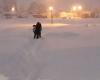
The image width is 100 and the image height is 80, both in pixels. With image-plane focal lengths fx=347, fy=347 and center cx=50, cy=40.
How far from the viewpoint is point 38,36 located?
23422 mm

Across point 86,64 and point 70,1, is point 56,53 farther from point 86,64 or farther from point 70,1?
point 70,1

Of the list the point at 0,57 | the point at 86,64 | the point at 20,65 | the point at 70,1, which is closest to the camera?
the point at 20,65

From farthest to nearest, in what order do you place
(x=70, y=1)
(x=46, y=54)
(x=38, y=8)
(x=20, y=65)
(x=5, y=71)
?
(x=70, y=1), (x=38, y=8), (x=46, y=54), (x=20, y=65), (x=5, y=71)

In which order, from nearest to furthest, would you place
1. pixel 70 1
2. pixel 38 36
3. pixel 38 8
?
pixel 38 36 → pixel 38 8 → pixel 70 1

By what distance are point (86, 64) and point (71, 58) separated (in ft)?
5.29

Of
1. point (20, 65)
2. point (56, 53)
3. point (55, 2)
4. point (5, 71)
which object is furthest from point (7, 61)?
point (55, 2)

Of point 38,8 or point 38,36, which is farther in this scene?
point 38,8

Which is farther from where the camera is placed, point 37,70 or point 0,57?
point 0,57

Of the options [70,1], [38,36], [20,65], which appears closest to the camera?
[20,65]

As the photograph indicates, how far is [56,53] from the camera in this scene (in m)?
15.4

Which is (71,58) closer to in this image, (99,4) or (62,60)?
(62,60)

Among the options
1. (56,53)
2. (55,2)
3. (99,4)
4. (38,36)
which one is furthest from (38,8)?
(56,53)

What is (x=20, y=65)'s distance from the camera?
11.4 m

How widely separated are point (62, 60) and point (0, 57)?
2.36 metres
